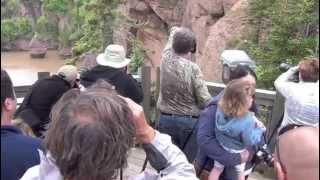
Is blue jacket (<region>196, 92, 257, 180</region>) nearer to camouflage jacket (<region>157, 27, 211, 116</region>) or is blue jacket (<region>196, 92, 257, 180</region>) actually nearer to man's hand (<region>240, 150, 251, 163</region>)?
man's hand (<region>240, 150, 251, 163</region>)

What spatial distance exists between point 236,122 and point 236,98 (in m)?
0.15

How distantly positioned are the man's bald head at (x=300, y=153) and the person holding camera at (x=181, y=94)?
1.67 metres

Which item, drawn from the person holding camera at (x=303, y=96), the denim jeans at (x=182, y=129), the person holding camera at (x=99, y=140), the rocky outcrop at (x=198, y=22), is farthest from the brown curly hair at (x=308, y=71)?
the rocky outcrop at (x=198, y=22)

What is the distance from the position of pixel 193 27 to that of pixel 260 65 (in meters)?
7.70

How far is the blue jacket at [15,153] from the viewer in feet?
5.84

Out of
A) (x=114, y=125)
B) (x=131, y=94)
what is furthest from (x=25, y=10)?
(x=114, y=125)

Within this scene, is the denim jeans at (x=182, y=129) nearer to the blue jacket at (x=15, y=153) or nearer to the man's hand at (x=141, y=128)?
the blue jacket at (x=15, y=153)

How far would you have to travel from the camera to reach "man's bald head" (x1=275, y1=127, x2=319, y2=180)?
1.78 meters

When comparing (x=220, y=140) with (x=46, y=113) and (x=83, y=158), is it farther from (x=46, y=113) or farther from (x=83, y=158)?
(x=83, y=158)

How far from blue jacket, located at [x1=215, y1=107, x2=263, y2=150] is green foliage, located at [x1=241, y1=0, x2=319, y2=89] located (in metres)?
4.28

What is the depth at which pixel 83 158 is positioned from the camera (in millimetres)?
1330

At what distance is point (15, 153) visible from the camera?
182 centimetres

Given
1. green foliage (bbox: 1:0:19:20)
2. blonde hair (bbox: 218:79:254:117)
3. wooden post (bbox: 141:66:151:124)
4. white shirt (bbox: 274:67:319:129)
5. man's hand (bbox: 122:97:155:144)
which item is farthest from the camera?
wooden post (bbox: 141:66:151:124)

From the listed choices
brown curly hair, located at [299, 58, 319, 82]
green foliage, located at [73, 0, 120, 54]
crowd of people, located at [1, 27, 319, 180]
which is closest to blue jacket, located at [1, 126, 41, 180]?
crowd of people, located at [1, 27, 319, 180]
